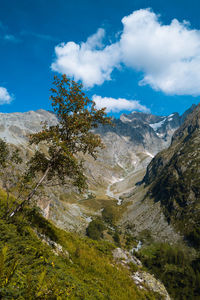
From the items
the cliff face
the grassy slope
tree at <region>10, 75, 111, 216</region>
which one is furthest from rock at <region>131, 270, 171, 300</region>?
the cliff face

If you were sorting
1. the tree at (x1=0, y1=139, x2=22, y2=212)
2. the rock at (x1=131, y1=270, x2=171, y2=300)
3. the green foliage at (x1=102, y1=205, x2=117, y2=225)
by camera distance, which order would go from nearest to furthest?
the tree at (x1=0, y1=139, x2=22, y2=212), the rock at (x1=131, y1=270, x2=171, y2=300), the green foliage at (x1=102, y1=205, x2=117, y2=225)

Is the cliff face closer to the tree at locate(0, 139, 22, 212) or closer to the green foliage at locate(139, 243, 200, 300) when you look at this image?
the green foliage at locate(139, 243, 200, 300)

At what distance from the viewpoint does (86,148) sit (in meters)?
15.8

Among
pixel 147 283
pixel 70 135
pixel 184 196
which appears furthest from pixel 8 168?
pixel 184 196

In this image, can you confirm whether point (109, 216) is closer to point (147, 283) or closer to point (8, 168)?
point (147, 283)

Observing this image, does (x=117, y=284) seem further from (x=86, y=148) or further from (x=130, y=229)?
Result: (x=130, y=229)

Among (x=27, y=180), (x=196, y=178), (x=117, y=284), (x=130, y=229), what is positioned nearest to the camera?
(x=117, y=284)

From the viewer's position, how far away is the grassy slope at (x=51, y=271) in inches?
195

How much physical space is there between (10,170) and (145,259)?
104296 millimetres

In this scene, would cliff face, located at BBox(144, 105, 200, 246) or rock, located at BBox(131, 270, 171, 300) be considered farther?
cliff face, located at BBox(144, 105, 200, 246)

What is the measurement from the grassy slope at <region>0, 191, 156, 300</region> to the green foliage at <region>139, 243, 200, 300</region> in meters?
61.2

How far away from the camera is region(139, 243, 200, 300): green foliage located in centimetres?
7312

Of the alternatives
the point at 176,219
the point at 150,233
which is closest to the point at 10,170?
the point at 150,233

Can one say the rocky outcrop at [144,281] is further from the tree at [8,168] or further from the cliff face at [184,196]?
the cliff face at [184,196]
